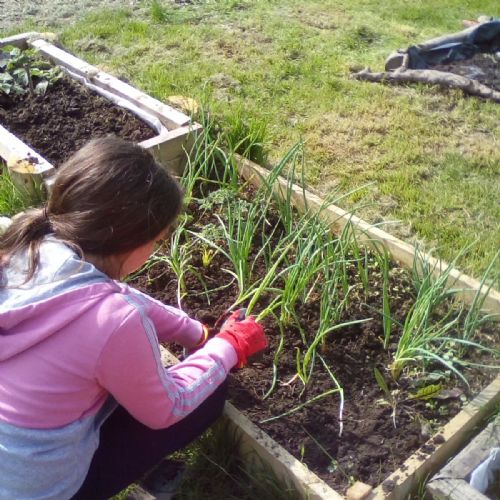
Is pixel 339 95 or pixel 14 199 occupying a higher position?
pixel 14 199

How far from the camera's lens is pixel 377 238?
2854 millimetres

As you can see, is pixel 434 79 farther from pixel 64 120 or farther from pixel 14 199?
pixel 14 199

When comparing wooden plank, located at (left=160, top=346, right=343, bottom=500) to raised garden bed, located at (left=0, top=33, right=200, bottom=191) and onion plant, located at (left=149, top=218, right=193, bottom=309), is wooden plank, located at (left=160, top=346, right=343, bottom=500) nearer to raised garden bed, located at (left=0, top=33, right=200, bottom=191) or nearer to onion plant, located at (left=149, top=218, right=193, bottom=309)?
onion plant, located at (left=149, top=218, right=193, bottom=309)

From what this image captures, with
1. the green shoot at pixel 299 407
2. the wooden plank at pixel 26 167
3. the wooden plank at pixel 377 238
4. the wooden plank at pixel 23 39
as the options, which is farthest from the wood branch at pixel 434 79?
the green shoot at pixel 299 407

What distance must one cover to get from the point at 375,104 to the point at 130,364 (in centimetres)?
311

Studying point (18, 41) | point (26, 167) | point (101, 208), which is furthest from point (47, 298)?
point (18, 41)

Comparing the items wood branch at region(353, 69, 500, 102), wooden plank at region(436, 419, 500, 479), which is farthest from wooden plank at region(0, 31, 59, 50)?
wooden plank at region(436, 419, 500, 479)

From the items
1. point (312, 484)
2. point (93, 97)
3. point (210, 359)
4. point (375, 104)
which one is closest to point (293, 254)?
point (210, 359)

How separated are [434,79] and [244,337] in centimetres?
304

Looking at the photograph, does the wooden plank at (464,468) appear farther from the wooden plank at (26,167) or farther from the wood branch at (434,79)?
the wood branch at (434,79)

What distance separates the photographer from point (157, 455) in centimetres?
203

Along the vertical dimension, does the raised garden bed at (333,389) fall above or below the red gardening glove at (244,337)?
below

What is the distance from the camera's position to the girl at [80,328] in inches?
64.4

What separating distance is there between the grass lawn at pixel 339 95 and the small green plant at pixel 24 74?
27.2 inches
